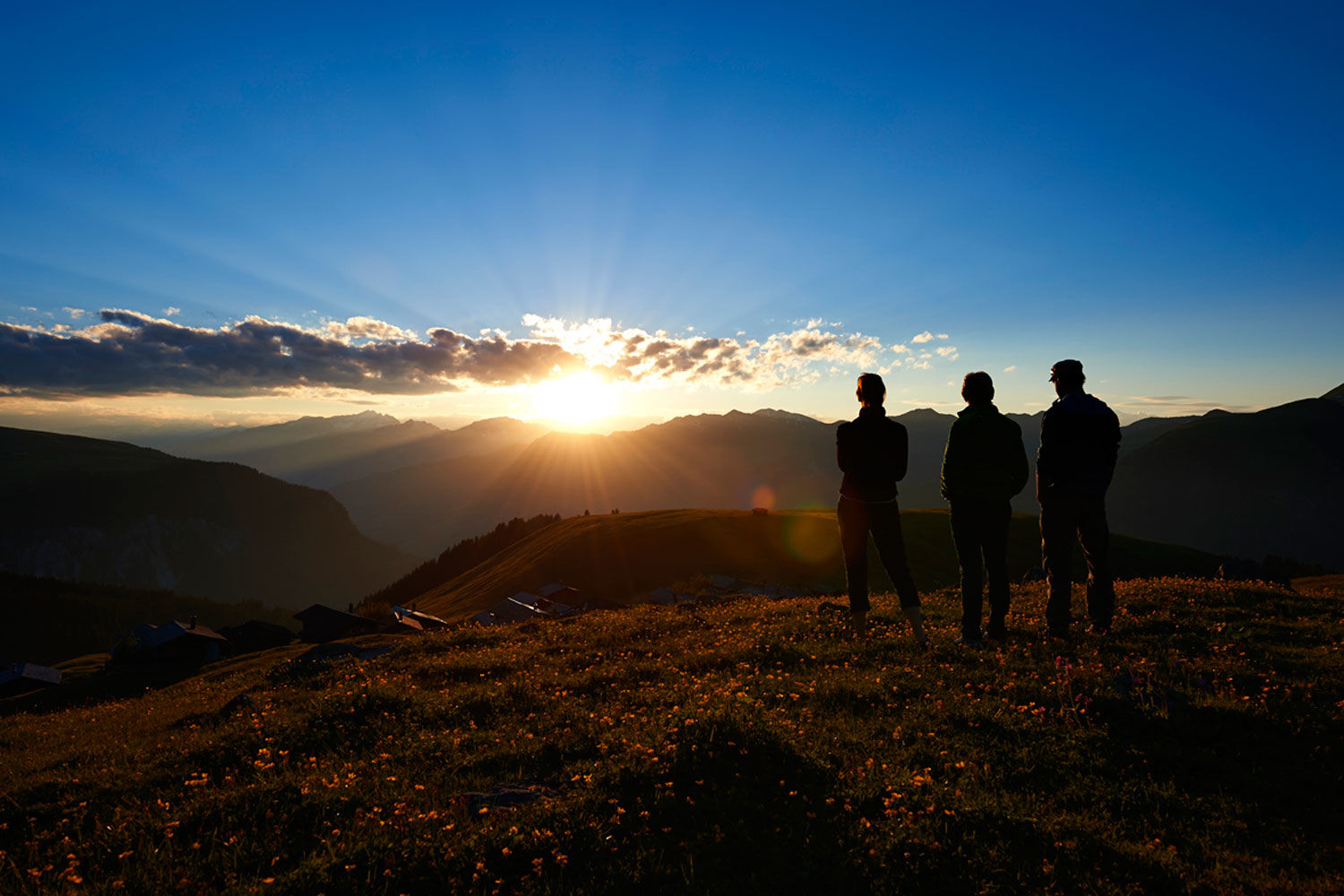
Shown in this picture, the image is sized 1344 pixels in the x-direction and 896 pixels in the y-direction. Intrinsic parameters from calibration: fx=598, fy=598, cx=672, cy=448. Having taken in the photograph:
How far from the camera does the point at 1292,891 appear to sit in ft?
15.0

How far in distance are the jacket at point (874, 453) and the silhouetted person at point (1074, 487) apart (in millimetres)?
2552

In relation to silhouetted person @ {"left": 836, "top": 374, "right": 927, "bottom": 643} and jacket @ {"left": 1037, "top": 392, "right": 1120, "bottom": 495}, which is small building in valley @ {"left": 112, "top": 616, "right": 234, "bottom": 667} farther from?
jacket @ {"left": 1037, "top": 392, "right": 1120, "bottom": 495}

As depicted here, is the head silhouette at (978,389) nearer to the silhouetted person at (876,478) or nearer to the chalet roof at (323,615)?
the silhouetted person at (876,478)

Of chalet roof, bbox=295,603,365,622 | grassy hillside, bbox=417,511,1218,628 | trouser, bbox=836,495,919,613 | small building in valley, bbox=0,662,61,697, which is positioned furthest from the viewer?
grassy hillside, bbox=417,511,1218,628

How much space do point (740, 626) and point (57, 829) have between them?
12.5m

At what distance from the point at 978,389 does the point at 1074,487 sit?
2.48m

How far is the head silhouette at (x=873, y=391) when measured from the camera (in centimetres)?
1163

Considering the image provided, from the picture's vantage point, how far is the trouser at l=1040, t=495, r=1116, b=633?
11.2 m

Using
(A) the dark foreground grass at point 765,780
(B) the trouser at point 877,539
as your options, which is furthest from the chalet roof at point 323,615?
(B) the trouser at point 877,539

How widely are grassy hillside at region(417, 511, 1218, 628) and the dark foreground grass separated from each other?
197 feet

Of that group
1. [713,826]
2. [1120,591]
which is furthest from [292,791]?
[1120,591]

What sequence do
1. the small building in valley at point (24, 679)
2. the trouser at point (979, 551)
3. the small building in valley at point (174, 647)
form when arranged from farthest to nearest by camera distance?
1. the small building in valley at point (174, 647)
2. the small building in valley at point (24, 679)
3. the trouser at point (979, 551)

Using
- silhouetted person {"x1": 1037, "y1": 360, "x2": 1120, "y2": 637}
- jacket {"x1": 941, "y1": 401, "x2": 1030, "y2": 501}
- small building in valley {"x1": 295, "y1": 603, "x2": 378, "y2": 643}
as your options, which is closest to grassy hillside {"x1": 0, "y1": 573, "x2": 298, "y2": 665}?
small building in valley {"x1": 295, "y1": 603, "x2": 378, "y2": 643}

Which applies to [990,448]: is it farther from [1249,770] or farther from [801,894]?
[801,894]
